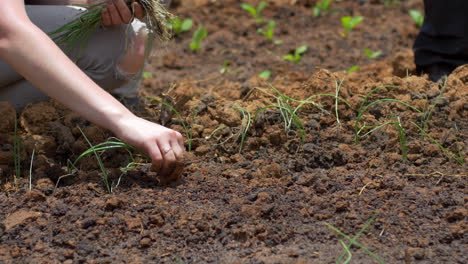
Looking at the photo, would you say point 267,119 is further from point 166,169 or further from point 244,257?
point 244,257

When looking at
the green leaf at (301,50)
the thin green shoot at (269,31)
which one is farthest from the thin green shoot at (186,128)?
the thin green shoot at (269,31)

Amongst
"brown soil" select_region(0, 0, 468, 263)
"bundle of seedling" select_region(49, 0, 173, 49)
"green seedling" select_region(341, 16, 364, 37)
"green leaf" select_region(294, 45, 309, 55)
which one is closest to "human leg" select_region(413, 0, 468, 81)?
"brown soil" select_region(0, 0, 468, 263)

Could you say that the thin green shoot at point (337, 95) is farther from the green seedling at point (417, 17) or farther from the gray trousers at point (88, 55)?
the green seedling at point (417, 17)

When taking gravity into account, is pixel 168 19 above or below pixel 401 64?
above

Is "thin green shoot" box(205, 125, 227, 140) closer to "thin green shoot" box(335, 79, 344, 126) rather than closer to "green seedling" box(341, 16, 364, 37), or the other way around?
"thin green shoot" box(335, 79, 344, 126)

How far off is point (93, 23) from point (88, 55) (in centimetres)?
18

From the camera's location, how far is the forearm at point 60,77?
1900 millimetres

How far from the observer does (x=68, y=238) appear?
1773 mm

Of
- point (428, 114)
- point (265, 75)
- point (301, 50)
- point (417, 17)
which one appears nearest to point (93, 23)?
point (265, 75)

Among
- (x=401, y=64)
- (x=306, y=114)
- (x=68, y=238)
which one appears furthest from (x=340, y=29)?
(x=68, y=238)

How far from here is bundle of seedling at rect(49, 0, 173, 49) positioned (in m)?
2.42

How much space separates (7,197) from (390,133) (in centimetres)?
130

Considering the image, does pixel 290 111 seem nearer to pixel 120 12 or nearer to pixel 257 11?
pixel 120 12

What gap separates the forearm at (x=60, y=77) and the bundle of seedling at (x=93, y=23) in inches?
20.6
